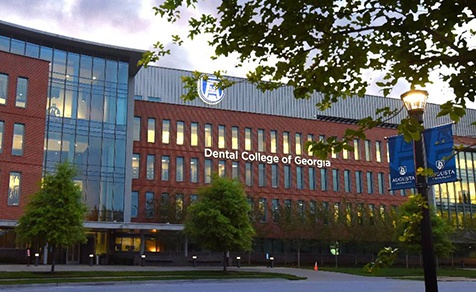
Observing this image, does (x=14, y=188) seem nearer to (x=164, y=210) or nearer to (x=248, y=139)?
(x=164, y=210)

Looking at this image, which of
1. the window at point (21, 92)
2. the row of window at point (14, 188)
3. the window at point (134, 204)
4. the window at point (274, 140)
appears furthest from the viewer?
the window at point (274, 140)

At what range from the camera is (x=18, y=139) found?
42688 millimetres

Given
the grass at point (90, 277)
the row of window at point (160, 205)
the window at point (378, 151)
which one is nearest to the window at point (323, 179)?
the window at point (378, 151)

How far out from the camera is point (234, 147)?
60.3 m

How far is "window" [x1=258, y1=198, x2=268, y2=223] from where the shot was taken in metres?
57.8

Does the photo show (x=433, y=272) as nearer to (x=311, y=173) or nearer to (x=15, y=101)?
(x=15, y=101)

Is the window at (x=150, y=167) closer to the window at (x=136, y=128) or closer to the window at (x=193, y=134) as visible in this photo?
the window at (x=136, y=128)

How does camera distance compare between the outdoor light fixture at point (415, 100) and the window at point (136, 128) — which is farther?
the window at point (136, 128)

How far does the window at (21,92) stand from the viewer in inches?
1690

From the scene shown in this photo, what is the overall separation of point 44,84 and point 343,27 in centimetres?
4279

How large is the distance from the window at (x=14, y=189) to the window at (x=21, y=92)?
5607 mm

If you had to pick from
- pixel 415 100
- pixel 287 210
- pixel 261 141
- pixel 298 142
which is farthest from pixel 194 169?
pixel 415 100

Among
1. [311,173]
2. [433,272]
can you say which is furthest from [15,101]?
[433,272]

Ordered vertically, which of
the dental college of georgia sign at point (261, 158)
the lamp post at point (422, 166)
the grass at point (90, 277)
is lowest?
the grass at point (90, 277)
